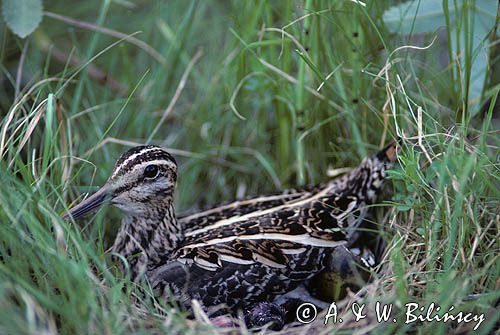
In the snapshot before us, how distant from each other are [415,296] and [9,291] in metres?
1.54

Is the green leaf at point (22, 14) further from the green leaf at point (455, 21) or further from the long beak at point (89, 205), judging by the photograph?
the green leaf at point (455, 21)

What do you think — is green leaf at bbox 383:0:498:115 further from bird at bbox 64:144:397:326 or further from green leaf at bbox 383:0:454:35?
bird at bbox 64:144:397:326

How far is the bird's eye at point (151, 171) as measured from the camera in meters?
3.18

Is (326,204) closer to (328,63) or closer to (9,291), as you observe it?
(328,63)

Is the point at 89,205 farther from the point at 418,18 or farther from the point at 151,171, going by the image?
the point at 418,18

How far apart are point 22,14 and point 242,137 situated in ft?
4.67

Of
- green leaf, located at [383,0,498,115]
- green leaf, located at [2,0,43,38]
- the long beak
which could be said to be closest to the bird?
the long beak

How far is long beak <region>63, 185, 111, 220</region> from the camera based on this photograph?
9.98 ft

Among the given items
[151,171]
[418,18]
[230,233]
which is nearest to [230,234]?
[230,233]

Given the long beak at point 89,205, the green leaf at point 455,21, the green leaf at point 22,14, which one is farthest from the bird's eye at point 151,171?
the green leaf at point 455,21

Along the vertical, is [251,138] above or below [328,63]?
below

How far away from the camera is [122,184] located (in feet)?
10.3

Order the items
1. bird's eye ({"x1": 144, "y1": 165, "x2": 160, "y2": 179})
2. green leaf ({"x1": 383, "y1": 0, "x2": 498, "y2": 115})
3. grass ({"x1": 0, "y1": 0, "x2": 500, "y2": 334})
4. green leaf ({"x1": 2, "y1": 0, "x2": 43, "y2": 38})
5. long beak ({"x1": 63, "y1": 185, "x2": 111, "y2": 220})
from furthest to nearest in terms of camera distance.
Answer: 1. green leaf ({"x1": 2, "y1": 0, "x2": 43, "y2": 38})
2. green leaf ({"x1": 383, "y1": 0, "x2": 498, "y2": 115})
3. bird's eye ({"x1": 144, "y1": 165, "x2": 160, "y2": 179})
4. long beak ({"x1": 63, "y1": 185, "x2": 111, "y2": 220})
5. grass ({"x1": 0, "y1": 0, "x2": 500, "y2": 334})

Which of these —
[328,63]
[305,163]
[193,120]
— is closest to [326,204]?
[305,163]
